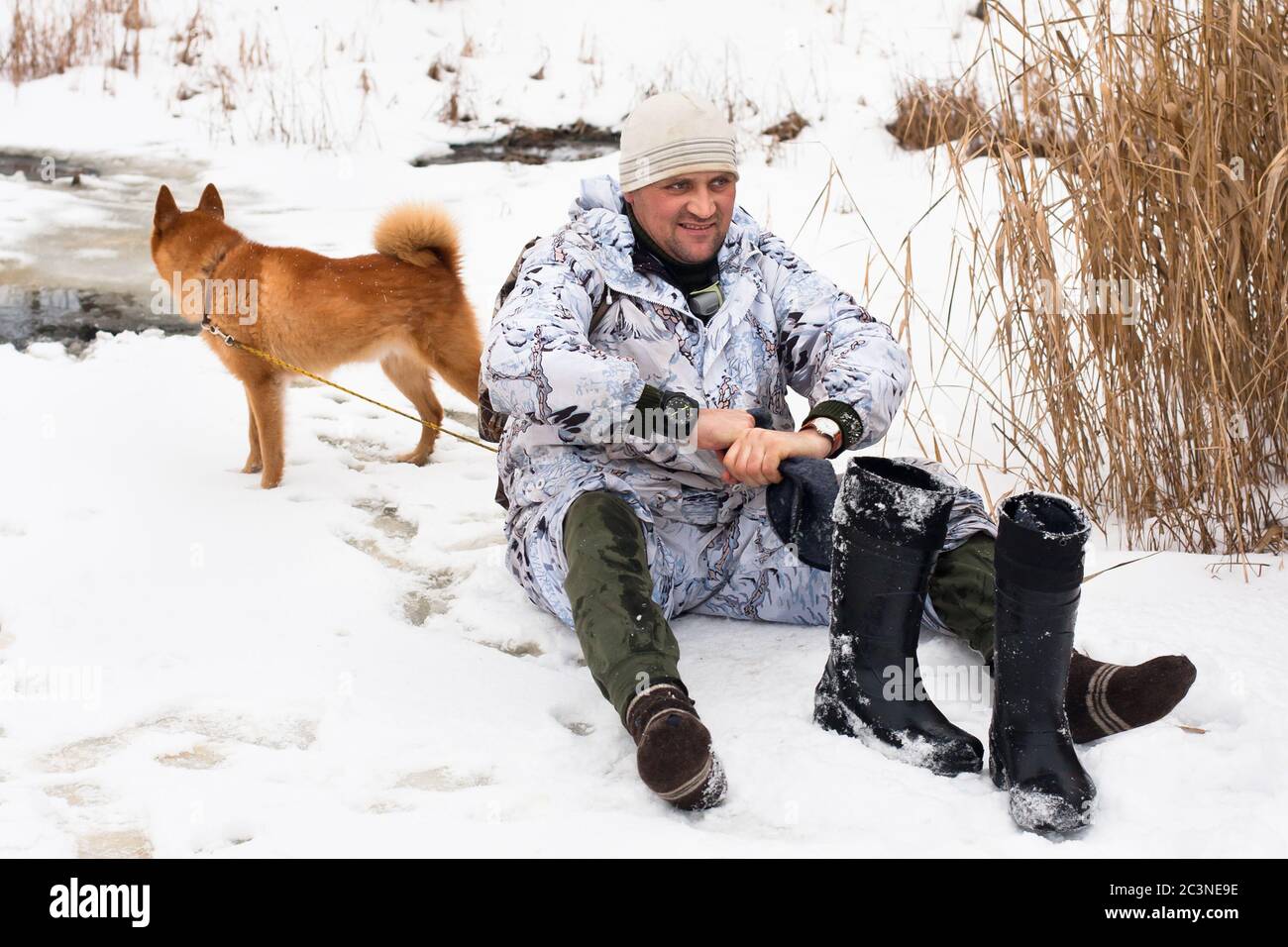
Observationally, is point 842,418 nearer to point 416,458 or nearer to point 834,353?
point 834,353

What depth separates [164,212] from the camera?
389 cm

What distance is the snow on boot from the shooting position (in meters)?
1.84

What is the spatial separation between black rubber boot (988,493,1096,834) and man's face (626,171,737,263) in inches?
36.2

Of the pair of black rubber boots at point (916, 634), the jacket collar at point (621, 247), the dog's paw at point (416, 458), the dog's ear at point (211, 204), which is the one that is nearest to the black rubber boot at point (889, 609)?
the pair of black rubber boots at point (916, 634)

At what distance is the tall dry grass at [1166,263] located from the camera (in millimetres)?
2576

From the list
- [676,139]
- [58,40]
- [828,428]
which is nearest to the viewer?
[828,428]

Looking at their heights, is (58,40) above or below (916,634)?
above

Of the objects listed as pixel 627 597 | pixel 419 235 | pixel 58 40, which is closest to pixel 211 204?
pixel 419 235

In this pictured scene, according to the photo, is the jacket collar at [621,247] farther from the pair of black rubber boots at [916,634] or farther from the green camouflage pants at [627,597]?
the pair of black rubber boots at [916,634]

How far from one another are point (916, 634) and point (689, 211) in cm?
99

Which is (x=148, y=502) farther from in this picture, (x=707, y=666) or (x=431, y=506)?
(x=707, y=666)

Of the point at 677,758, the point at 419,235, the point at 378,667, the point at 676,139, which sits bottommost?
the point at 378,667

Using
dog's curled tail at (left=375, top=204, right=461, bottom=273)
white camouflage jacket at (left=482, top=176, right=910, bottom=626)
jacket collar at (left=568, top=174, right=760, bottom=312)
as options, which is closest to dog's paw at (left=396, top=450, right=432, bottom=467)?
dog's curled tail at (left=375, top=204, right=461, bottom=273)
